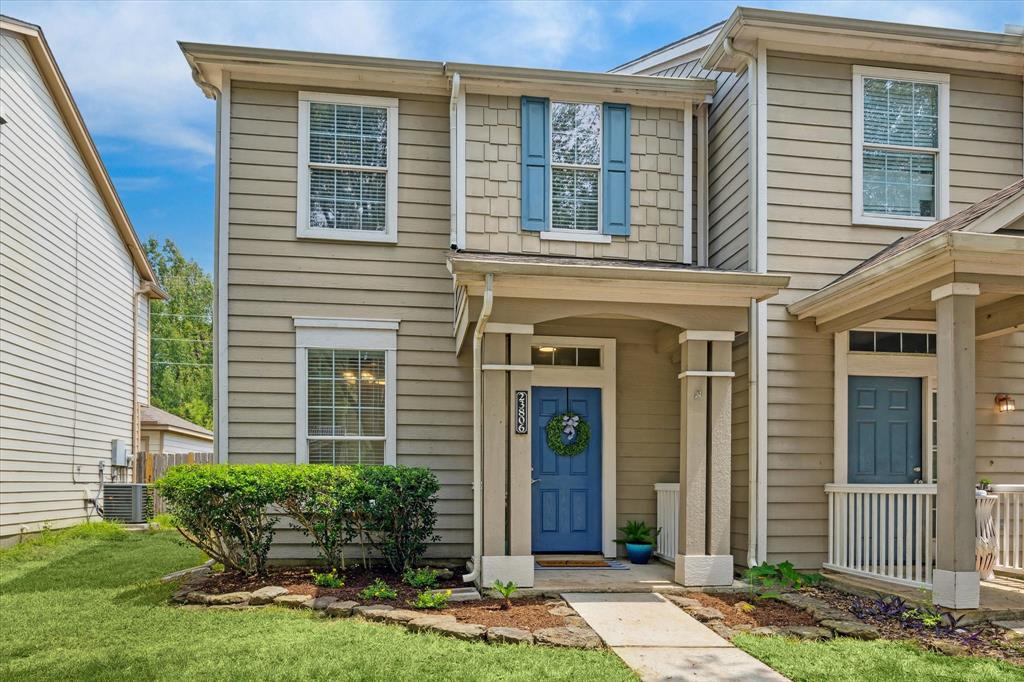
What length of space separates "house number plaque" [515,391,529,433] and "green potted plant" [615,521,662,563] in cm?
233

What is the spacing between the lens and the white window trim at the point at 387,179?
852 cm

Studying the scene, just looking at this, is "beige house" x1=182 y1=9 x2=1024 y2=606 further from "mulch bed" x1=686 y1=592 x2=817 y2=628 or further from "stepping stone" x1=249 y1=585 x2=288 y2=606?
"stepping stone" x1=249 y1=585 x2=288 y2=606

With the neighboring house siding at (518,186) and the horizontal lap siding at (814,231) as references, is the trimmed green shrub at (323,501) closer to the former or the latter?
the neighboring house siding at (518,186)

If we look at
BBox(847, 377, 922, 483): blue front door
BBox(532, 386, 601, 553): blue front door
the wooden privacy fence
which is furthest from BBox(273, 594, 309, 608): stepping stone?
the wooden privacy fence

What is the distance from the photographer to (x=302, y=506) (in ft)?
24.1

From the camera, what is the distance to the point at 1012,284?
241 inches

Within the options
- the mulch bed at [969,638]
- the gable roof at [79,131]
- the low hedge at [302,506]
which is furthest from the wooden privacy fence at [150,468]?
the mulch bed at [969,638]

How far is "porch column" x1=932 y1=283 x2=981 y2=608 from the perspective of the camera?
584 cm

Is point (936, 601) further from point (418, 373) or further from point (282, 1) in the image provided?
point (282, 1)

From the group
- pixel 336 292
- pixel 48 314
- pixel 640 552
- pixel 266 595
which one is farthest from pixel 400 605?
pixel 48 314

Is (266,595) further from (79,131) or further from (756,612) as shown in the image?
(79,131)

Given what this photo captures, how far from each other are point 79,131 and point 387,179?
25.2ft

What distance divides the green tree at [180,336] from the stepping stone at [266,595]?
1269 inches

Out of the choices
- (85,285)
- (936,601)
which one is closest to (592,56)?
(85,285)
